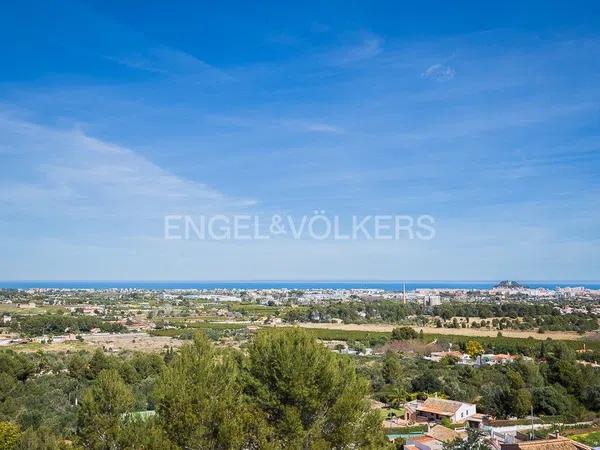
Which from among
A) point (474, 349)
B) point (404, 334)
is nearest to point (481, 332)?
point (404, 334)

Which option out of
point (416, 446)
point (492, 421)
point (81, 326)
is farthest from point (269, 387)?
point (81, 326)

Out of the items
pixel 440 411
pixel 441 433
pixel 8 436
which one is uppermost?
pixel 8 436

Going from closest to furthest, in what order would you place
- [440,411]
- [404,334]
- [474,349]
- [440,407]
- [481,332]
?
[440,411] → [440,407] → [474,349] → [404,334] → [481,332]

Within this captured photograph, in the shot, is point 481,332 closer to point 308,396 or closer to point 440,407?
point 440,407

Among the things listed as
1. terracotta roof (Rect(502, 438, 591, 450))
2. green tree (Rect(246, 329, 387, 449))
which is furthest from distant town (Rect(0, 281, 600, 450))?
green tree (Rect(246, 329, 387, 449))

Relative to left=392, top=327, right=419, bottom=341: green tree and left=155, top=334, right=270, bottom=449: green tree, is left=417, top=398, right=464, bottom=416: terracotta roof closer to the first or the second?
left=155, top=334, right=270, bottom=449: green tree

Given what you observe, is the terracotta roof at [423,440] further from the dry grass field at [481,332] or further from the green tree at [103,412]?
the dry grass field at [481,332]

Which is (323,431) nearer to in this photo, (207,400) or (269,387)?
(269,387)
